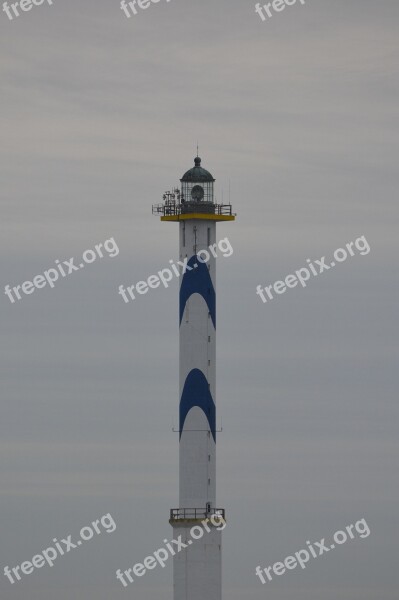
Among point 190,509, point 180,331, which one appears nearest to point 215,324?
point 180,331

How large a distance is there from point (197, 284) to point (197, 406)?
6.73 metres

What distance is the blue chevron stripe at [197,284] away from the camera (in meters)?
138

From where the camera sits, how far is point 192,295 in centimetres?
13812

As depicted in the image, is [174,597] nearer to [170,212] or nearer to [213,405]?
Result: [213,405]

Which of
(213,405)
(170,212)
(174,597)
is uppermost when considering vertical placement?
(170,212)

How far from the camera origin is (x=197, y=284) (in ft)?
453

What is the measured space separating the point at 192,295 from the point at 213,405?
244 inches

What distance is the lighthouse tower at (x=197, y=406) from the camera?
13700 centimetres

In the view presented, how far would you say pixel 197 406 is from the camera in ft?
453

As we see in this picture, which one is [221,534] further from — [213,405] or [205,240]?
[205,240]

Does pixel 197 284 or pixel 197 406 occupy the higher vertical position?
pixel 197 284

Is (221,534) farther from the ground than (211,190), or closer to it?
closer to it

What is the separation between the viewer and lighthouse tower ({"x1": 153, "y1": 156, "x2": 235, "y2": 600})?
13700cm

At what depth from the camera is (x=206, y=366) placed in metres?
138
